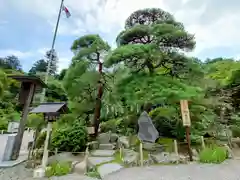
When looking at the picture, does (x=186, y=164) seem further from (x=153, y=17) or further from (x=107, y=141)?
(x=153, y=17)

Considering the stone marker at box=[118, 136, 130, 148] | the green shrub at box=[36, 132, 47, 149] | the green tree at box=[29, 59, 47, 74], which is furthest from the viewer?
the green tree at box=[29, 59, 47, 74]

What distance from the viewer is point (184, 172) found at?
4570 mm

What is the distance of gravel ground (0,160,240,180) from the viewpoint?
4.27 meters

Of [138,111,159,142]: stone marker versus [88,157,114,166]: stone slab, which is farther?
[138,111,159,142]: stone marker

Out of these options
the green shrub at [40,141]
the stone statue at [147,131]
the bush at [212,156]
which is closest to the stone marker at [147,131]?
the stone statue at [147,131]

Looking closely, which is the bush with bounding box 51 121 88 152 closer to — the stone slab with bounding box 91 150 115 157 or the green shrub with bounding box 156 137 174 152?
the stone slab with bounding box 91 150 115 157

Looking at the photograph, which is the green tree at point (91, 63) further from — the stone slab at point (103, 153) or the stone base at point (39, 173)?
the stone base at point (39, 173)

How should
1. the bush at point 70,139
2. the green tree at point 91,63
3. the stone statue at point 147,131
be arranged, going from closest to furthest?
the bush at point 70,139 < the stone statue at point 147,131 < the green tree at point 91,63

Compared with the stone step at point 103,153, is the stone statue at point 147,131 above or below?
above

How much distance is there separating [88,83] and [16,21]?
6.78m

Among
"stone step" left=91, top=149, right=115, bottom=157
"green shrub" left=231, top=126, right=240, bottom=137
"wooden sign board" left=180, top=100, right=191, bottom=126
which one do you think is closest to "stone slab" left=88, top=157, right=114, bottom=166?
"stone step" left=91, top=149, right=115, bottom=157

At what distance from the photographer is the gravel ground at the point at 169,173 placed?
427cm

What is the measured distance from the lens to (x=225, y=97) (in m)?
9.09

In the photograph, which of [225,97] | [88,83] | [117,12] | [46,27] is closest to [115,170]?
[88,83]
